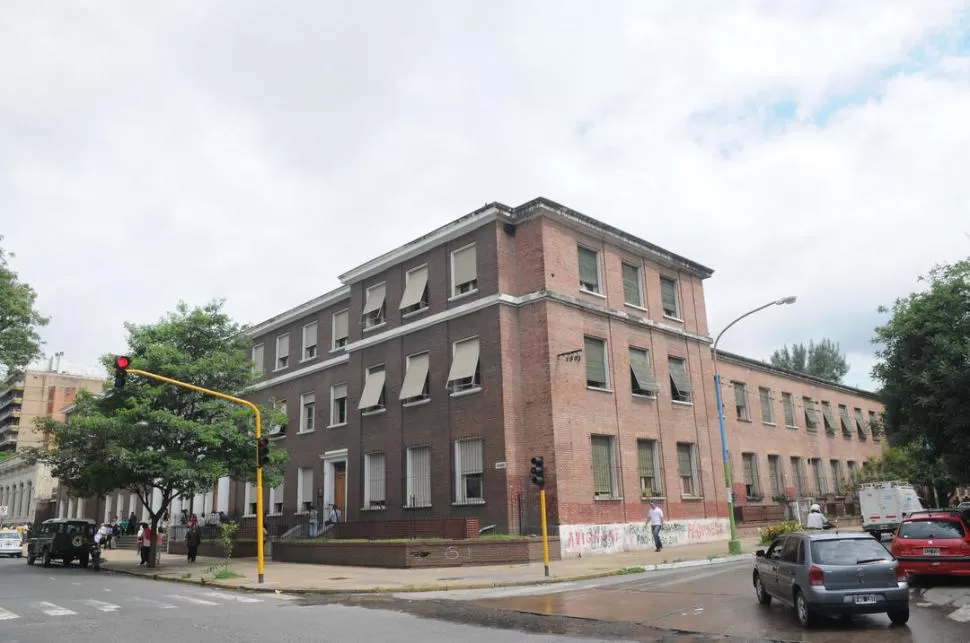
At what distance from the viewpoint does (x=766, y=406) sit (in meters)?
42.1

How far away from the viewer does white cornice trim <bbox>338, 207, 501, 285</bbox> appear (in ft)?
91.1

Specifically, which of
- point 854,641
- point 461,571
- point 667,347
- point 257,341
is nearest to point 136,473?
point 461,571

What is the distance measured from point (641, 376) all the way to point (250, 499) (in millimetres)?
22174

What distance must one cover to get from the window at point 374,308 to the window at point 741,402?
19867mm

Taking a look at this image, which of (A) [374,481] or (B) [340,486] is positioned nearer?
(A) [374,481]

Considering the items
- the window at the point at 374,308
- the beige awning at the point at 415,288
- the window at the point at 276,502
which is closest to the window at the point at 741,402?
the beige awning at the point at 415,288

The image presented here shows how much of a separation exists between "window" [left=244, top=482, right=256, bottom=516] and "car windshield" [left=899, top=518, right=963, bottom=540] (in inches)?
1213

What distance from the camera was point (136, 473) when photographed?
2539 centimetres

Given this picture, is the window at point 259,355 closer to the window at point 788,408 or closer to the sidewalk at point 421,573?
the sidewalk at point 421,573

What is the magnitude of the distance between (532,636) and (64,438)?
2196cm

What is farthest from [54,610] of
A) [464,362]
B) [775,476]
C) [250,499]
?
[775,476]

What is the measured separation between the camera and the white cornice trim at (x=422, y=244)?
27766mm

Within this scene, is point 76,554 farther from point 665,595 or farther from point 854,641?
point 854,641

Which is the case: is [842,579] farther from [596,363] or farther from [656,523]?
[596,363]
